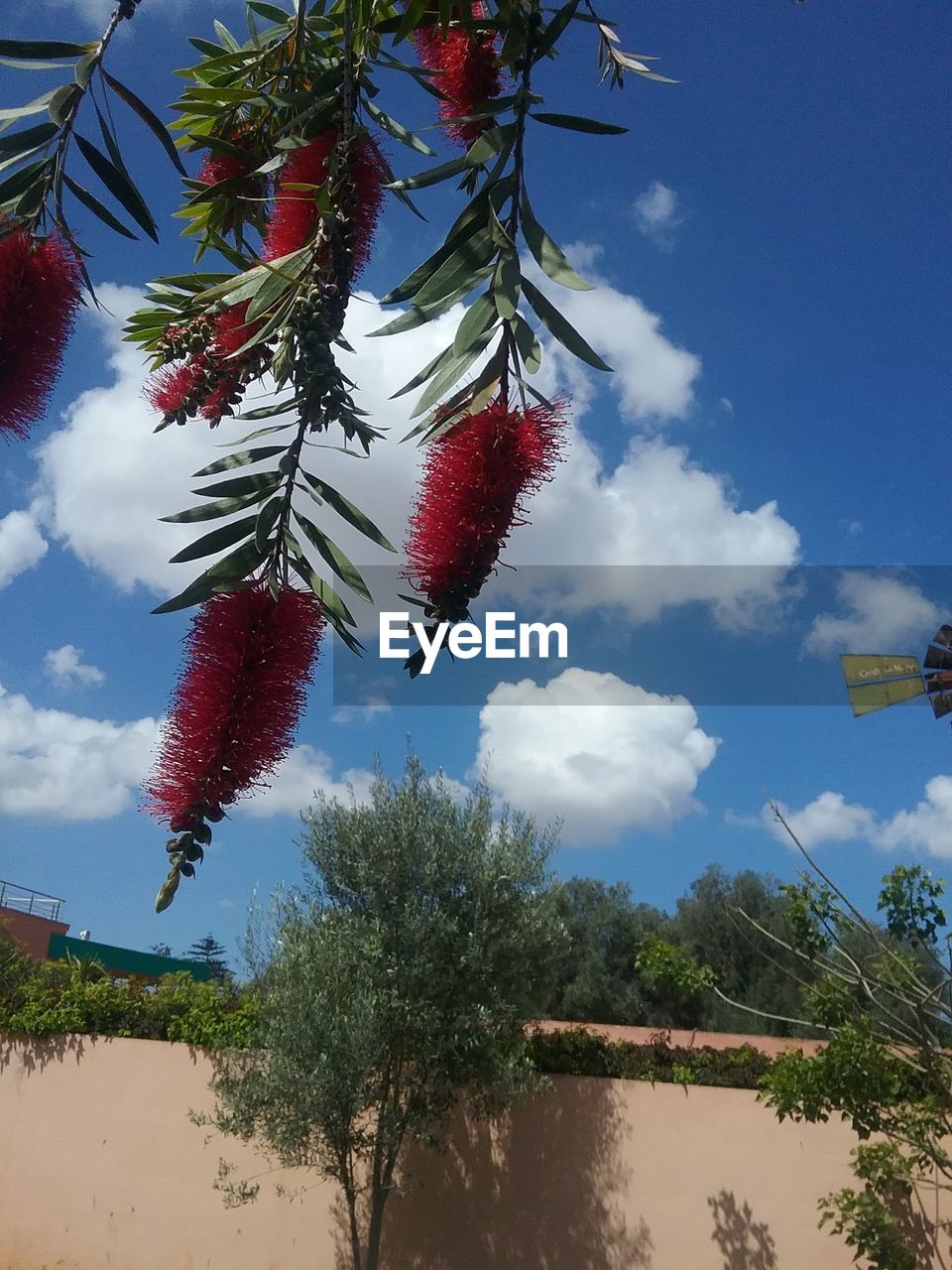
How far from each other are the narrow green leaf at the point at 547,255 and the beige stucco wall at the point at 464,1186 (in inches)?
280

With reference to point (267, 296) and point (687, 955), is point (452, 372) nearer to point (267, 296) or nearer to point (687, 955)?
point (267, 296)

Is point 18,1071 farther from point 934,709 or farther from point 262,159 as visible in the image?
point 262,159

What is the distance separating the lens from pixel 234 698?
899 mm

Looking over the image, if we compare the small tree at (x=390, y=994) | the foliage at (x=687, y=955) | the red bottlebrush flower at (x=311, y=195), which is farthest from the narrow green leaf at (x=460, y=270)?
the foliage at (x=687, y=955)

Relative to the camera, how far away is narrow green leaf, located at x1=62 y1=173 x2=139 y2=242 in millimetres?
1264

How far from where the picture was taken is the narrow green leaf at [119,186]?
127 centimetres

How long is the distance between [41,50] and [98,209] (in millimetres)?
187

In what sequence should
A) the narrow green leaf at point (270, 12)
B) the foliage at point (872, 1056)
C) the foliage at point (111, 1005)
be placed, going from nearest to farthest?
the narrow green leaf at point (270, 12)
the foliage at point (872, 1056)
the foliage at point (111, 1005)

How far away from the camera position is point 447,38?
4.50 ft

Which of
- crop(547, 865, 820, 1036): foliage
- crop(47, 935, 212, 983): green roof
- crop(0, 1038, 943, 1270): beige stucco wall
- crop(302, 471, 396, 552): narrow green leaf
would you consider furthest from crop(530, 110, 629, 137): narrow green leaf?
crop(47, 935, 212, 983): green roof

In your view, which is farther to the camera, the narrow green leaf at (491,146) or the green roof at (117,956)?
the green roof at (117,956)

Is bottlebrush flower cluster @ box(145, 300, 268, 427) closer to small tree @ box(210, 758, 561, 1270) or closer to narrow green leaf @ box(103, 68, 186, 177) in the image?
narrow green leaf @ box(103, 68, 186, 177)

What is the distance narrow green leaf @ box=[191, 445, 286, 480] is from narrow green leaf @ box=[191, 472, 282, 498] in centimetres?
7

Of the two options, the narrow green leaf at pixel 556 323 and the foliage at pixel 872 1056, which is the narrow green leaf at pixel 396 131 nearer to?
the narrow green leaf at pixel 556 323
